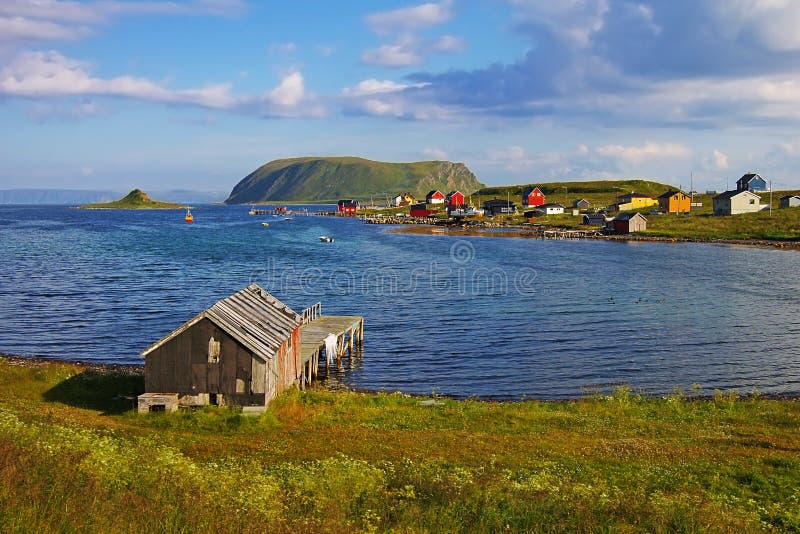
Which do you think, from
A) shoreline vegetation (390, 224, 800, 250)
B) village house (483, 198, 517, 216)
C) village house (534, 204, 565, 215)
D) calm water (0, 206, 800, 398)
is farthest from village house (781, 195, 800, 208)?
village house (483, 198, 517, 216)

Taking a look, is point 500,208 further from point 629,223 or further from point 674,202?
point 629,223

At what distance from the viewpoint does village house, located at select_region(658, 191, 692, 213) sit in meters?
156

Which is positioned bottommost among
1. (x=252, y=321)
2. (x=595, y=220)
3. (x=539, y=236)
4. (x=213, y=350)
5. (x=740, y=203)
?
(x=213, y=350)

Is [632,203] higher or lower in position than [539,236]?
higher

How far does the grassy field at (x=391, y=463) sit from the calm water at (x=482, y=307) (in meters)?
6.75

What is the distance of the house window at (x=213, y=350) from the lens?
25.5 m

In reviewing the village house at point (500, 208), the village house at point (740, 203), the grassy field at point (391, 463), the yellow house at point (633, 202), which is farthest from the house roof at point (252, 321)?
the village house at point (500, 208)

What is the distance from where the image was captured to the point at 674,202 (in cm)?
15650

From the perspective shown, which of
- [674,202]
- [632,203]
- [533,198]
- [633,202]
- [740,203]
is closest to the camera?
[740,203]

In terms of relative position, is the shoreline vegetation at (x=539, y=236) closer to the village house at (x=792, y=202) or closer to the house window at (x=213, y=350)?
the village house at (x=792, y=202)

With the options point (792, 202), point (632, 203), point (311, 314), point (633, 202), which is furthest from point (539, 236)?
point (311, 314)

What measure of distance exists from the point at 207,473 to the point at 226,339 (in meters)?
10.6

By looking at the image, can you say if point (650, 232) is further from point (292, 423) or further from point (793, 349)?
point (292, 423)

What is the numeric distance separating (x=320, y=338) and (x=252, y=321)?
11.1 meters
